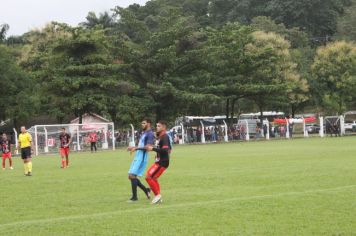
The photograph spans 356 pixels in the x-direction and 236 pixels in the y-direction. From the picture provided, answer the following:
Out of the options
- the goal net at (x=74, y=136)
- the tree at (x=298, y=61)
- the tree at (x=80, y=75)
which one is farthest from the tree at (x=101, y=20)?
the goal net at (x=74, y=136)

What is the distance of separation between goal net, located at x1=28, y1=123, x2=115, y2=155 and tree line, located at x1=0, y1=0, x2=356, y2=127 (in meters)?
4.45

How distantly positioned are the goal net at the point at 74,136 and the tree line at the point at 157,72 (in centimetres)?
445

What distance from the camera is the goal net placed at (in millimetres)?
46594

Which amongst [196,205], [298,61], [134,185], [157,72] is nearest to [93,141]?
[157,72]

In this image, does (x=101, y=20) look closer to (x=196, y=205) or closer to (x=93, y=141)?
(x=93, y=141)

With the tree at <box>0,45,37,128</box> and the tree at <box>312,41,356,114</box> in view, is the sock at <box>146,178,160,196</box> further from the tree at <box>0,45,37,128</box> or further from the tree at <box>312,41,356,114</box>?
the tree at <box>312,41,356,114</box>

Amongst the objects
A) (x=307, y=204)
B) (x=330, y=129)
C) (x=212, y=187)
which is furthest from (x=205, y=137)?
(x=307, y=204)

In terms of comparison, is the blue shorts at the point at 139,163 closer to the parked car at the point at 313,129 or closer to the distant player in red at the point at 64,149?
the distant player in red at the point at 64,149

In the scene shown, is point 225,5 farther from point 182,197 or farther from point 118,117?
point 182,197

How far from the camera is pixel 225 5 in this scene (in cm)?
10838

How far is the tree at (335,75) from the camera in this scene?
229ft

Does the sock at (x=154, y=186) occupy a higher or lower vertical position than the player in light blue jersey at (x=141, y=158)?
lower

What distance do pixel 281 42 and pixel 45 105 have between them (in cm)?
2665

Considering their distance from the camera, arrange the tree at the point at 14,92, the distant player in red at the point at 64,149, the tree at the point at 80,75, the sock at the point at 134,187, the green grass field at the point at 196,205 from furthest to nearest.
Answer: the tree at the point at 14,92
the tree at the point at 80,75
the distant player in red at the point at 64,149
the sock at the point at 134,187
the green grass field at the point at 196,205
